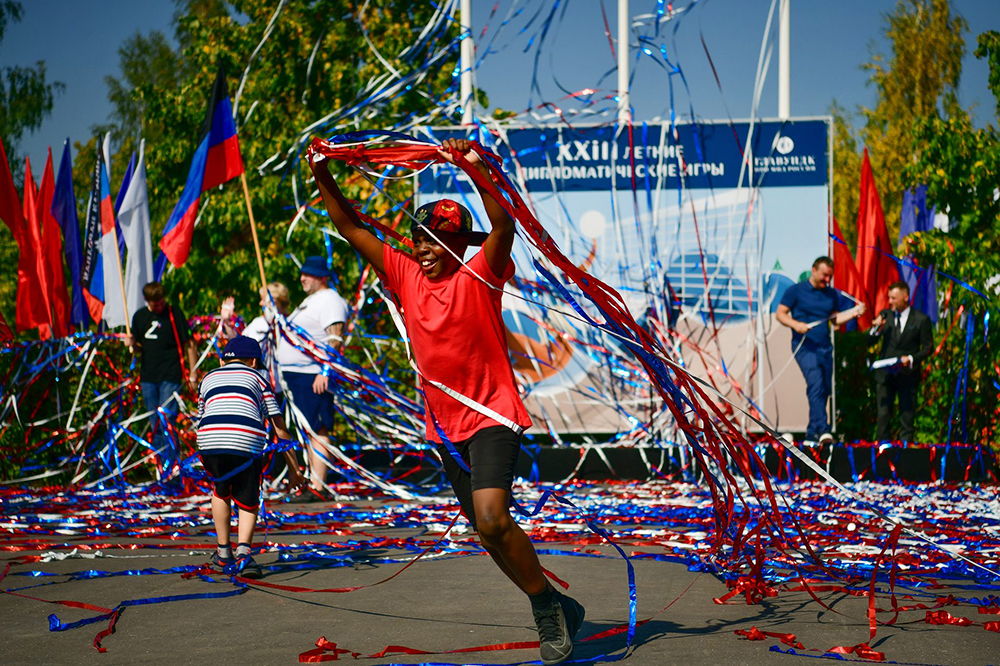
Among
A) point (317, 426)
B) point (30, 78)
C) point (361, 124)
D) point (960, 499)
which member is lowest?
point (960, 499)

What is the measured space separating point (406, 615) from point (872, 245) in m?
11.7

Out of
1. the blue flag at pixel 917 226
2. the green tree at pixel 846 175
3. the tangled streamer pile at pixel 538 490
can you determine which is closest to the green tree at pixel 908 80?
the green tree at pixel 846 175

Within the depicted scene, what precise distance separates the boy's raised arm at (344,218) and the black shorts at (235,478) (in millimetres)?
1895

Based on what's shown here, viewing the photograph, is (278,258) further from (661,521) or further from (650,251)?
(661,521)

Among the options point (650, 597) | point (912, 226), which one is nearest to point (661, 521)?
point (650, 597)

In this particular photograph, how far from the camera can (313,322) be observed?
28.0 feet

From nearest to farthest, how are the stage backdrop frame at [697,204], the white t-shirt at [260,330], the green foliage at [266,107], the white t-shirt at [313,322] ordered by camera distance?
the white t-shirt at [313,322] → the white t-shirt at [260,330] → the stage backdrop frame at [697,204] → the green foliage at [266,107]

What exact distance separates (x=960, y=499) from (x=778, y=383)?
2247mm

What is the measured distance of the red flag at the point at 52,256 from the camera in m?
13.1

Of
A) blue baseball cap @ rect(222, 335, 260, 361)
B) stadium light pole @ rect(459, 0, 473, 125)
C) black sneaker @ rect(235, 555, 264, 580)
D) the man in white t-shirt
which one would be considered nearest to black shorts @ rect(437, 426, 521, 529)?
Answer: black sneaker @ rect(235, 555, 264, 580)

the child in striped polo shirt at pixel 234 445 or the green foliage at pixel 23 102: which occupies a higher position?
the green foliage at pixel 23 102

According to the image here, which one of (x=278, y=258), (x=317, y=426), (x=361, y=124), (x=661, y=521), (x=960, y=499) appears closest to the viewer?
(x=661, y=521)

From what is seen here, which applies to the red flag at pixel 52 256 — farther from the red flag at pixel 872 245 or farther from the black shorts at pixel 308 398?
the red flag at pixel 872 245

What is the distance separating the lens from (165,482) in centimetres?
930
